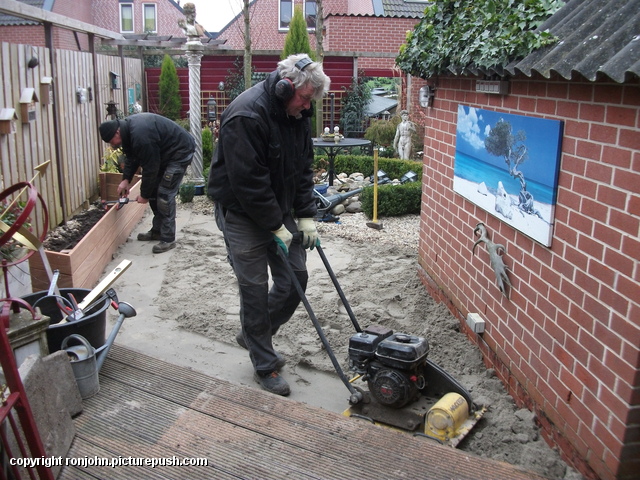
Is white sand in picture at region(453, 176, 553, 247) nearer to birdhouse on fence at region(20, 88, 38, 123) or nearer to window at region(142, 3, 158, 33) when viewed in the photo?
birdhouse on fence at region(20, 88, 38, 123)

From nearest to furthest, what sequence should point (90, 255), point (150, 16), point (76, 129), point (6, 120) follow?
point (6, 120) → point (90, 255) → point (76, 129) → point (150, 16)

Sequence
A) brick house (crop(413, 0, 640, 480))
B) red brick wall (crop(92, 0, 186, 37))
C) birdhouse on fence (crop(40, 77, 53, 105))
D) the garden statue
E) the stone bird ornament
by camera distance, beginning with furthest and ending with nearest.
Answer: red brick wall (crop(92, 0, 186, 37)), the garden statue, birdhouse on fence (crop(40, 77, 53, 105)), the stone bird ornament, brick house (crop(413, 0, 640, 480))

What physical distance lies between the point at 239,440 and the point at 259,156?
5.33 ft

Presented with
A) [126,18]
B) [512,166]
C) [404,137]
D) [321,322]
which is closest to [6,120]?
[321,322]

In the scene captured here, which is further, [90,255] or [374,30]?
[374,30]

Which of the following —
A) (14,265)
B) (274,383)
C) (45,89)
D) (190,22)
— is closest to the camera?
(274,383)

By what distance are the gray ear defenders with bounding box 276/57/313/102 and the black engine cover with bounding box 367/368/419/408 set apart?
169cm

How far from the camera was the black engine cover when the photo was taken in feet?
11.0

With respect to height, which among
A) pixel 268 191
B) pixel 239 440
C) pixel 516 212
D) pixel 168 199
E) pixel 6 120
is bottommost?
pixel 239 440

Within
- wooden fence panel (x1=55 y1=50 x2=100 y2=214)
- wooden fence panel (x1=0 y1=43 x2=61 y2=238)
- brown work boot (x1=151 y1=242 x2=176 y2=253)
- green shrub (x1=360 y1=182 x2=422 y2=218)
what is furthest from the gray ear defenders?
green shrub (x1=360 y1=182 x2=422 y2=218)

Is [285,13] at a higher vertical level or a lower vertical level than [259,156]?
higher

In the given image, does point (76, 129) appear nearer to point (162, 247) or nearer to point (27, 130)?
point (27, 130)

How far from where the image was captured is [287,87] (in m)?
3.53

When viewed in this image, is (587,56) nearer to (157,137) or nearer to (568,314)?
(568,314)
